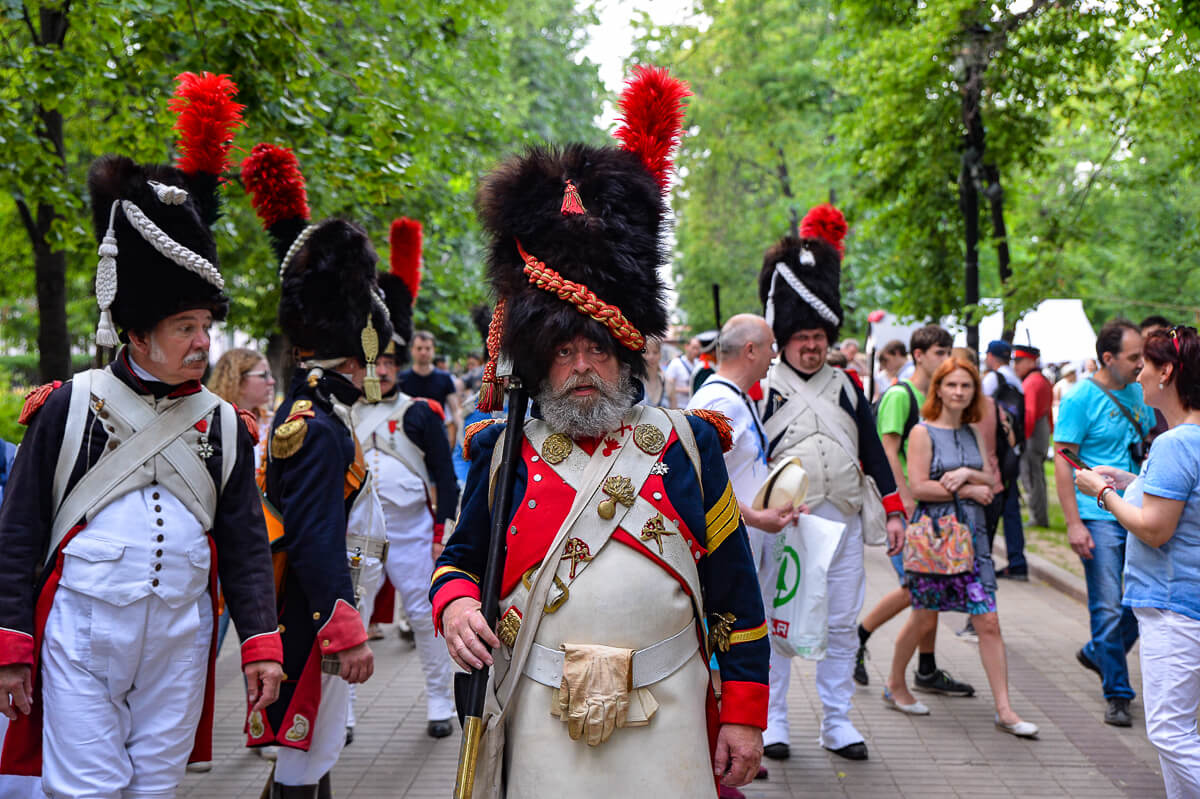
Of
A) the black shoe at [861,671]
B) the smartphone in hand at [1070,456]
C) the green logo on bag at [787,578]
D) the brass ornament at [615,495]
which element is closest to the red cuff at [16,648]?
the brass ornament at [615,495]

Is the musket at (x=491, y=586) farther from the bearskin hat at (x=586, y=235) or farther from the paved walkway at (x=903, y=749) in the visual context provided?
the paved walkway at (x=903, y=749)

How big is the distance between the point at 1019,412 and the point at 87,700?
9610mm

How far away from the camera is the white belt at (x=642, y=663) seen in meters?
2.99

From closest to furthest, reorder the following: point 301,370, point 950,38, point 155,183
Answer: point 155,183 < point 301,370 < point 950,38

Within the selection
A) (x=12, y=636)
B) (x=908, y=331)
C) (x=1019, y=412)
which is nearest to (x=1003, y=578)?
(x=1019, y=412)

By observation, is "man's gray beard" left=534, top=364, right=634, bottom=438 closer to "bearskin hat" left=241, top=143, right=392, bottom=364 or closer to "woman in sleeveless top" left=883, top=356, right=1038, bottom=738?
"bearskin hat" left=241, top=143, right=392, bottom=364

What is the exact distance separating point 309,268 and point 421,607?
2245mm

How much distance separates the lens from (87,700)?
10.9ft

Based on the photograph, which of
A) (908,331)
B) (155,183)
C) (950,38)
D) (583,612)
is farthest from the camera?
(908,331)

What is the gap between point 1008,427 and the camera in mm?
9133

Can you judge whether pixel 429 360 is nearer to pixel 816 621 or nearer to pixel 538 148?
pixel 816 621

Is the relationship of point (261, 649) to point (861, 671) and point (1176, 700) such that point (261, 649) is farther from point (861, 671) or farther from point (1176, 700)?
point (861, 671)

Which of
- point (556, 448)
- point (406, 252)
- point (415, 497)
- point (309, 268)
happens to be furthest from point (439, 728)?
point (556, 448)

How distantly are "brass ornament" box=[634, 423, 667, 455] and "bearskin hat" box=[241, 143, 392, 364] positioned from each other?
2.34 m
